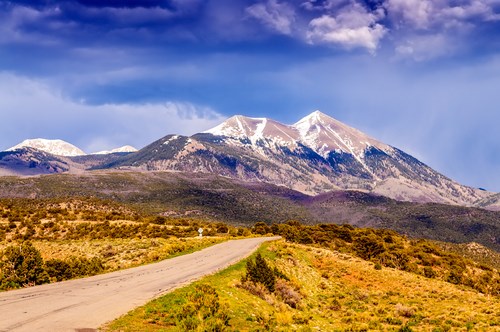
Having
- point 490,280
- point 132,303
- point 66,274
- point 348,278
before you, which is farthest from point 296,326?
point 490,280

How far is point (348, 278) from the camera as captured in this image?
40406mm

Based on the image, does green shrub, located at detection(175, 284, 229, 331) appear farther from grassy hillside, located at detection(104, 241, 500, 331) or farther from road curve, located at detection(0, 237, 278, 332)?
road curve, located at detection(0, 237, 278, 332)

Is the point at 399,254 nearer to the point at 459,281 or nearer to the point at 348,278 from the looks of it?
the point at 459,281

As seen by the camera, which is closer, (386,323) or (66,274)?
(386,323)

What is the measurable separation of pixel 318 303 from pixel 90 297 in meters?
17.2

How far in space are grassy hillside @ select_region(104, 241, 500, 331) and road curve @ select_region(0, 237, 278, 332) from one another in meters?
1.30

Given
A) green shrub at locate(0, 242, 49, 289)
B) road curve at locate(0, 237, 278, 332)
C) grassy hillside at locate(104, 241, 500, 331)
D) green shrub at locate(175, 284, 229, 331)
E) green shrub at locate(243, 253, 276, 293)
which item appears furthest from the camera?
green shrub at locate(243, 253, 276, 293)

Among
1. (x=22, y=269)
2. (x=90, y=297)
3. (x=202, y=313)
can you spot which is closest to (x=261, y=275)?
(x=202, y=313)

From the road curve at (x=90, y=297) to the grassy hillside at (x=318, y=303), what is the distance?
1300 millimetres

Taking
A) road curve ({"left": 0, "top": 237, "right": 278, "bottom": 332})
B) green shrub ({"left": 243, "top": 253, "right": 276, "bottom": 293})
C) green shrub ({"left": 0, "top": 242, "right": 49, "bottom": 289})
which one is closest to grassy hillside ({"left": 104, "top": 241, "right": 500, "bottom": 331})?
green shrub ({"left": 243, "top": 253, "right": 276, "bottom": 293})

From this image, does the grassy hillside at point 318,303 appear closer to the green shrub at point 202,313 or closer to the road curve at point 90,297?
the green shrub at point 202,313

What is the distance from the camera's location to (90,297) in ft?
66.5

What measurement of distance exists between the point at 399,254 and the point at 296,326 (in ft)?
134

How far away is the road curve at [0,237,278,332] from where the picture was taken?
15297mm
